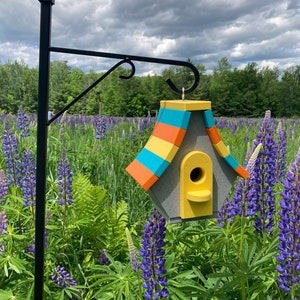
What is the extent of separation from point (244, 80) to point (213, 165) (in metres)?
42.7

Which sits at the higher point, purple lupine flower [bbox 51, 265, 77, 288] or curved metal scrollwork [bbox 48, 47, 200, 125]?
curved metal scrollwork [bbox 48, 47, 200, 125]

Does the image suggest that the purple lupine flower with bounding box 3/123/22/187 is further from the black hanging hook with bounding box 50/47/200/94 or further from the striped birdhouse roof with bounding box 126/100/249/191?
the striped birdhouse roof with bounding box 126/100/249/191

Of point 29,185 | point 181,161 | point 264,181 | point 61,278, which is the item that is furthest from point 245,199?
point 29,185

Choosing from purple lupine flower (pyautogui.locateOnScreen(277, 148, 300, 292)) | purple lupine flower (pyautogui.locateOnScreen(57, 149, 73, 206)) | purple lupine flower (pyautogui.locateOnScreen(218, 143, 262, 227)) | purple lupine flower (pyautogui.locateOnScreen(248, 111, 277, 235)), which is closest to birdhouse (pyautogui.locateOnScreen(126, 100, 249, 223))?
purple lupine flower (pyautogui.locateOnScreen(277, 148, 300, 292))

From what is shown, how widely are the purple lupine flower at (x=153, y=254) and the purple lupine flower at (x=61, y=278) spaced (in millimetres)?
701

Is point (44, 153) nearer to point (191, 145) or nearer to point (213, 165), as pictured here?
point (191, 145)

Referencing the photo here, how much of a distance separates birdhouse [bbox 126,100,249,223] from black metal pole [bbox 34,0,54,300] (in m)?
0.41

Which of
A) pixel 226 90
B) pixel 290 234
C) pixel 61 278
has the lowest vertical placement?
pixel 61 278

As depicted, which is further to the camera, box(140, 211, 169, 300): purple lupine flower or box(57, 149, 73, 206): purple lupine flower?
box(57, 149, 73, 206): purple lupine flower

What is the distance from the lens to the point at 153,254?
159cm

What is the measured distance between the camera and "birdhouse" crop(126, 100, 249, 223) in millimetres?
1362

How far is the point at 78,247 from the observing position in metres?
2.78

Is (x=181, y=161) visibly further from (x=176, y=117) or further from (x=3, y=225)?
(x=3, y=225)

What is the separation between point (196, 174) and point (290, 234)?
56 centimetres
